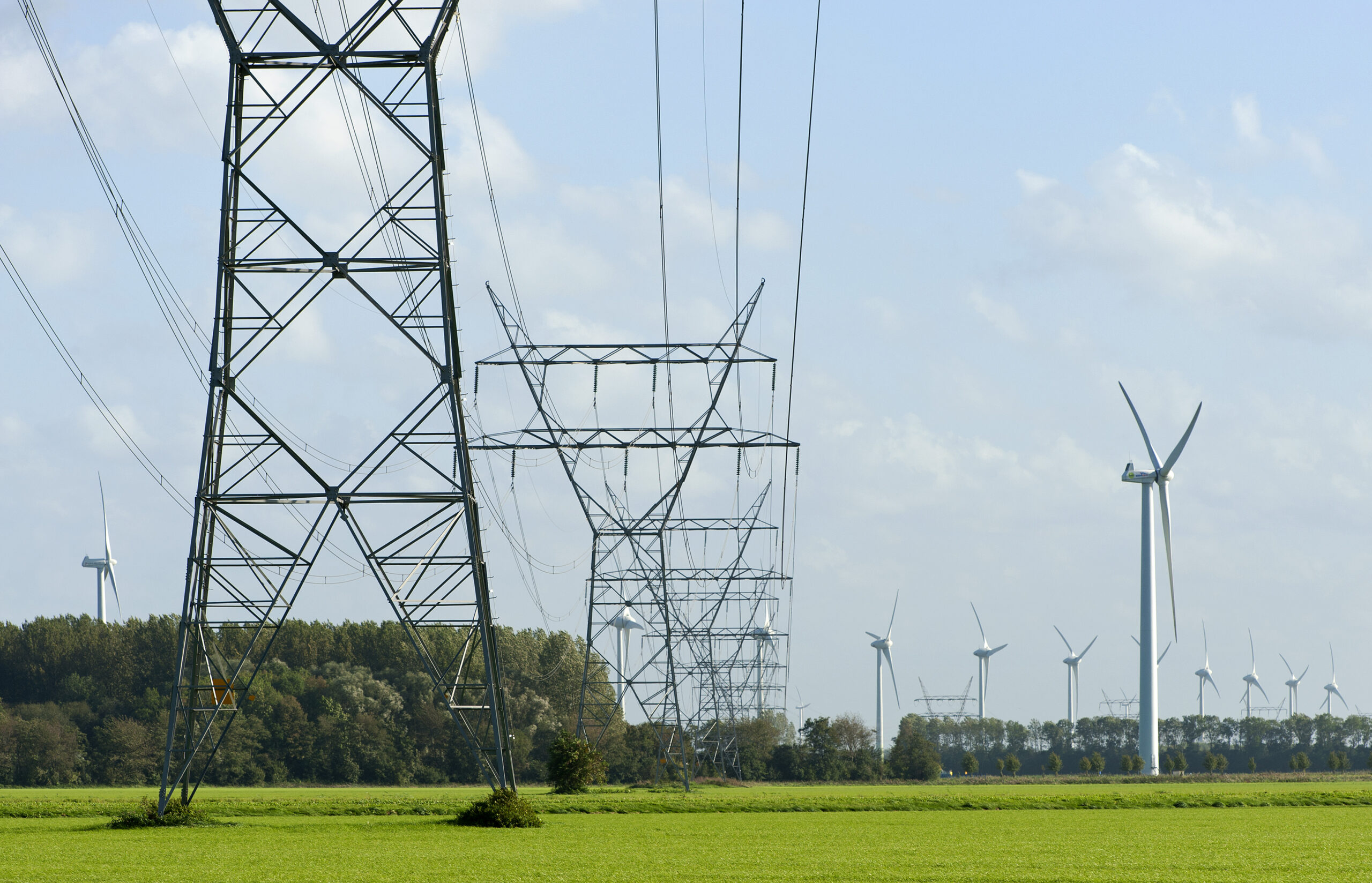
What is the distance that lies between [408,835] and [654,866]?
1099 cm

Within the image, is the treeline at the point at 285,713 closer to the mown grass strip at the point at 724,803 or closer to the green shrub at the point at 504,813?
the mown grass strip at the point at 724,803

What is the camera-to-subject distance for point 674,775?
9031cm

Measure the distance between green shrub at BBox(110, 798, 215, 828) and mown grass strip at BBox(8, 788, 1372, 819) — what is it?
213cm

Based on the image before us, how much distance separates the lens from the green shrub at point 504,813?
36.8m

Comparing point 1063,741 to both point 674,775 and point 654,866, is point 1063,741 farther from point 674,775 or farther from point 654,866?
point 654,866

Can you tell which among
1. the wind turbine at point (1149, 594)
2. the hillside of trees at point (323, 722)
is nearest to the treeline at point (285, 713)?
the hillside of trees at point (323, 722)

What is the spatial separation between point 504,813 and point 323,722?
79229 mm

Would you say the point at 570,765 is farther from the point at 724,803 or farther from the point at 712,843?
the point at 712,843

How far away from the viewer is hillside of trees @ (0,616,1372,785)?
10519 centimetres

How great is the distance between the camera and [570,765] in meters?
64.9

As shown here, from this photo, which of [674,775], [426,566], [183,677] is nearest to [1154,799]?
[674,775]

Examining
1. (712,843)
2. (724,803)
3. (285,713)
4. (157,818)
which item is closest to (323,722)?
(285,713)

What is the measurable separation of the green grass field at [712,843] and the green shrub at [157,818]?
85cm

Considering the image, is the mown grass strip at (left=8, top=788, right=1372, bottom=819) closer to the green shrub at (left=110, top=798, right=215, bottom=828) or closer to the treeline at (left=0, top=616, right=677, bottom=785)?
A: the green shrub at (left=110, top=798, right=215, bottom=828)
